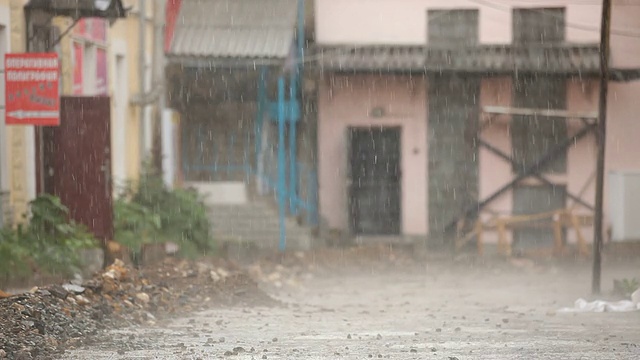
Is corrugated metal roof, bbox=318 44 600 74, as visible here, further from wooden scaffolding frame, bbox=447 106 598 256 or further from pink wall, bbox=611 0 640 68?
wooden scaffolding frame, bbox=447 106 598 256

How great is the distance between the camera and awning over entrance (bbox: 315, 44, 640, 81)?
25.2 m

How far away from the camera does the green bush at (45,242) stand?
15086 millimetres

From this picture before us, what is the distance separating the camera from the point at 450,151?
2678 cm

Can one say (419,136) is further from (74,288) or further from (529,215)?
(74,288)

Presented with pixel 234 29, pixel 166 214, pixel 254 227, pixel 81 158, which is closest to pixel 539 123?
pixel 254 227

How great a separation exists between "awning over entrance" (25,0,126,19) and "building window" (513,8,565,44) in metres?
10.9

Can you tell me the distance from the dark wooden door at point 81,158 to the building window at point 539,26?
10.8 m

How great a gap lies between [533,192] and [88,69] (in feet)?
31.2

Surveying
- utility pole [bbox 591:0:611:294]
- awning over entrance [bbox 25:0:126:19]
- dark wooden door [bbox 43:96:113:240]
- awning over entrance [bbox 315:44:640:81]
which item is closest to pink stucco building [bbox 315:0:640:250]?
awning over entrance [bbox 315:44:640:81]

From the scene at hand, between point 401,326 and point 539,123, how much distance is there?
13514 mm

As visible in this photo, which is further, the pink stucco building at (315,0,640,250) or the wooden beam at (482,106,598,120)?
the pink stucco building at (315,0,640,250)

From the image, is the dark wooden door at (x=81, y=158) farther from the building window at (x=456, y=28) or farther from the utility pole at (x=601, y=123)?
the building window at (x=456, y=28)

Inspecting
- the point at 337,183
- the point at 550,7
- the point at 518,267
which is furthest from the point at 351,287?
the point at 550,7

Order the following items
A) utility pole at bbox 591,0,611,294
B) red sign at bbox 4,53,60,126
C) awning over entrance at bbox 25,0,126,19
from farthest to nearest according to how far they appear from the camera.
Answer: utility pole at bbox 591,0,611,294, awning over entrance at bbox 25,0,126,19, red sign at bbox 4,53,60,126
